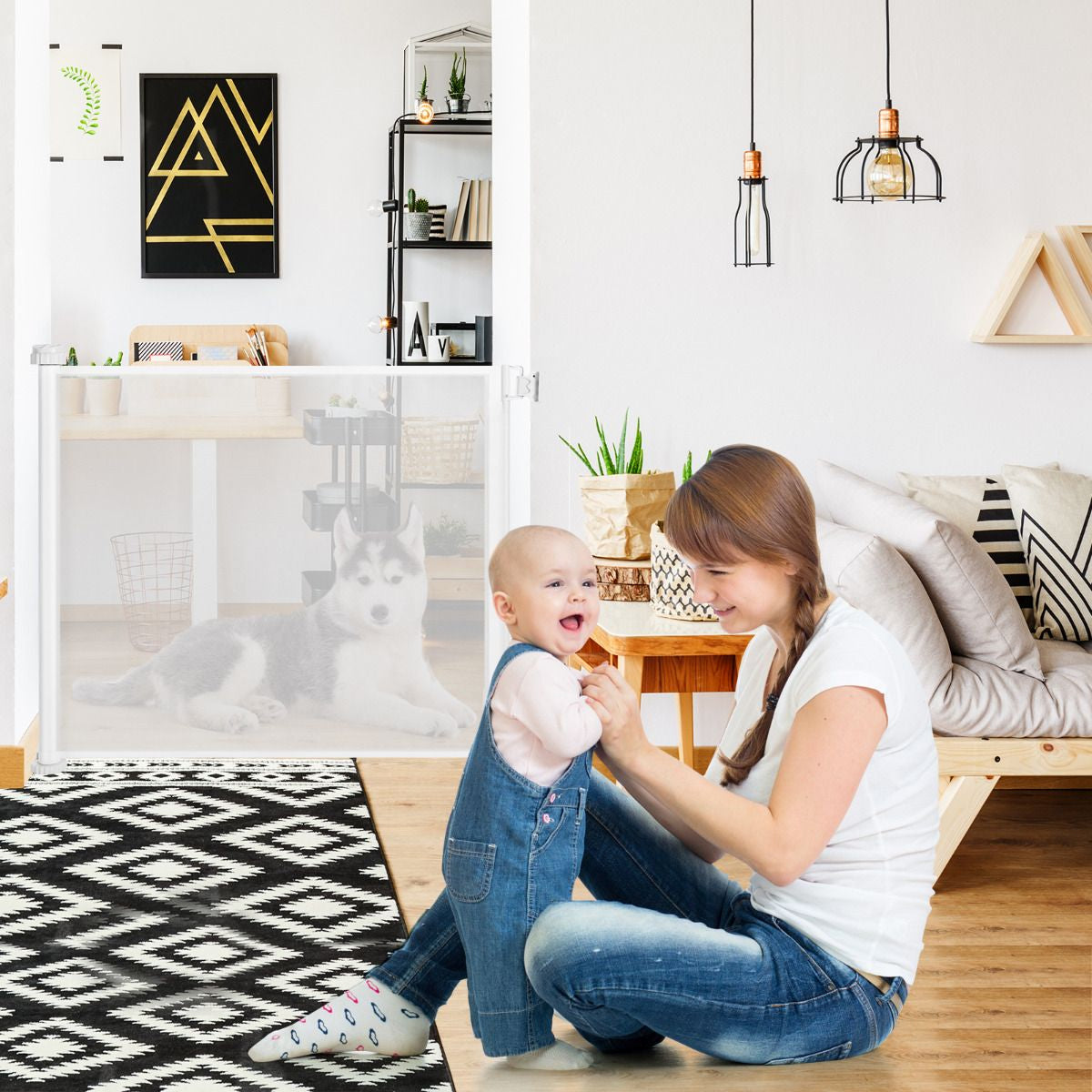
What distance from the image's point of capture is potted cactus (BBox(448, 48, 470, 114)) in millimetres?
5574

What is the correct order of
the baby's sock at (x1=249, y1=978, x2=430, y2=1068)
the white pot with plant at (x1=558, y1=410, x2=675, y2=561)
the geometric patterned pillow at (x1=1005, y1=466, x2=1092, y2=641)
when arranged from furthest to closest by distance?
the white pot with plant at (x1=558, y1=410, x2=675, y2=561), the geometric patterned pillow at (x1=1005, y1=466, x2=1092, y2=641), the baby's sock at (x1=249, y1=978, x2=430, y2=1068)

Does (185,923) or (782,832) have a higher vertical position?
(782,832)

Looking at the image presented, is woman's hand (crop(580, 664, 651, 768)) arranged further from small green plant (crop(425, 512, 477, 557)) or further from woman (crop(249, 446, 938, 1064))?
small green plant (crop(425, 512, 477, 557))

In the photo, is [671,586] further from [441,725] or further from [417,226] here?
[417,226]

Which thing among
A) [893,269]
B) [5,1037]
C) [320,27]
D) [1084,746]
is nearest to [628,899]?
[5,1037]

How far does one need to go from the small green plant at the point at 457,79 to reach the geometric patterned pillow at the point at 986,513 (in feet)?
9.21

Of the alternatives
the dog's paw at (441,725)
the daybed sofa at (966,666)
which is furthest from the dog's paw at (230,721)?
the daybed sofa at (966,666)

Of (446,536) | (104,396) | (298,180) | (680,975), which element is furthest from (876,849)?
(298,180)

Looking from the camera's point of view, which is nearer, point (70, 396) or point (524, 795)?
point (524, 795)

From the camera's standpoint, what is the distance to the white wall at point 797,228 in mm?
3570

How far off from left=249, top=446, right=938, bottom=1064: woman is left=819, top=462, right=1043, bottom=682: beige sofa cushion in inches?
44.1

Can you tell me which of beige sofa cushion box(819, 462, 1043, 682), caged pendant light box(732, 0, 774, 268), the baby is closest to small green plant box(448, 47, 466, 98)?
caged pendant light box(732, 0, 774, 268)

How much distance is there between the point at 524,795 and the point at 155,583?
6.90 ft

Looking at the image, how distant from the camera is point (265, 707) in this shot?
362cm
